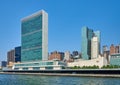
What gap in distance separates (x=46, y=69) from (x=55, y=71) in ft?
36.7

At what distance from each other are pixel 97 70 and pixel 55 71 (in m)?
38.7

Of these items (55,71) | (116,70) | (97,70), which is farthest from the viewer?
(55,71)

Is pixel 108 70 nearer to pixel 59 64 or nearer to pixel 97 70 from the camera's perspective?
Answer: pixel 97 70

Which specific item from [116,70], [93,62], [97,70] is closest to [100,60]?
[93,62]

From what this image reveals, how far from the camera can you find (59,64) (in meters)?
192

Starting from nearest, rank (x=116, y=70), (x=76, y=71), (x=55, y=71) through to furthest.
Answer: (x=116, y=70) < (x=76, y=71) < (x=55, y=71)

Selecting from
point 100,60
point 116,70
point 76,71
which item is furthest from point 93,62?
point 116,70

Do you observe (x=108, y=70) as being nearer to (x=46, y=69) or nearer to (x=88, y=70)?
(x=88, y=70)

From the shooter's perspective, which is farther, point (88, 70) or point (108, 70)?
point (88, 70)

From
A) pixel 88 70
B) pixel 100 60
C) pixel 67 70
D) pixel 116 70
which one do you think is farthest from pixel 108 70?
pixel 100 60

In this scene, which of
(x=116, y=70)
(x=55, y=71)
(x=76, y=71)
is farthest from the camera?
(x=55, y=71)

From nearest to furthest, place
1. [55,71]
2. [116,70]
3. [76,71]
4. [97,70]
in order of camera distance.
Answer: [116,70] < [97,70] < [76,71] < [55,71]

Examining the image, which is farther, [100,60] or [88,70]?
[100,60]

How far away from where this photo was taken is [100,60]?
197 metres
